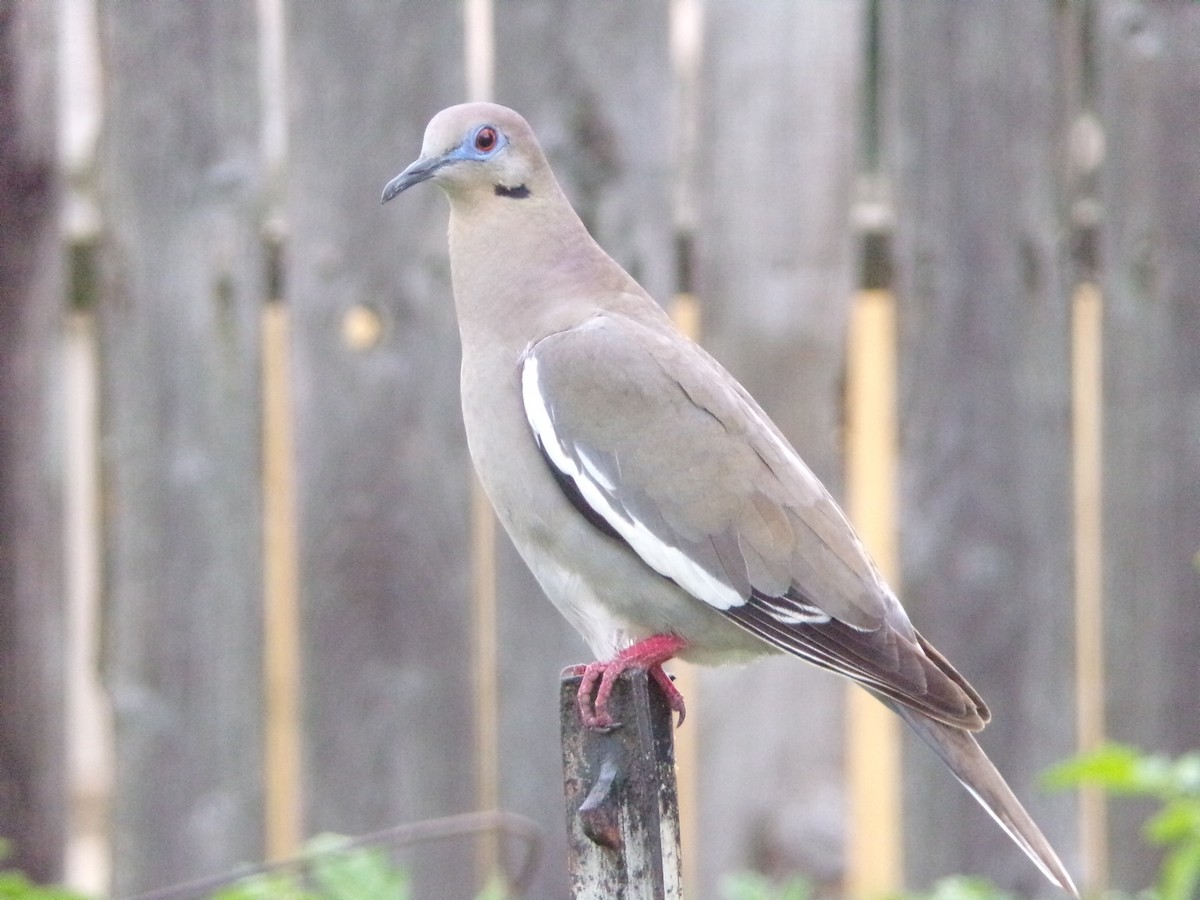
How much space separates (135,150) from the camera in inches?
136

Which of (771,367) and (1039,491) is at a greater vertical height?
(771,367)

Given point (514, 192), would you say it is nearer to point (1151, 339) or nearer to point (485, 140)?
point (485, 140)

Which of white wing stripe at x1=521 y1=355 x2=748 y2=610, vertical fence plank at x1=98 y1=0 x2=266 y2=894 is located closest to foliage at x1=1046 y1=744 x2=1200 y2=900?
Result: white wing stripe at x1=521 y1=355 x2=748 y2=610

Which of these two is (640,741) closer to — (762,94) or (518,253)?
(518,253)

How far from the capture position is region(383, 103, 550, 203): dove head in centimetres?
291

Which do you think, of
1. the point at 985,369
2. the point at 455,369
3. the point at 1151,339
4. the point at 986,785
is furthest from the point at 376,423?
the point at 1151,339

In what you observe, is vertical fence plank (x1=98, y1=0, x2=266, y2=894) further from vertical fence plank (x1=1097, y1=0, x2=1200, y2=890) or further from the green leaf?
vertical fence plank (x1=1097, y1=0, x2=1200, y2=890)

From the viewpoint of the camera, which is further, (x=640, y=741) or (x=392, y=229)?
(x=392, y=229)

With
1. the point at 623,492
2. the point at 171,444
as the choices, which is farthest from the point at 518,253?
the point at 171,444

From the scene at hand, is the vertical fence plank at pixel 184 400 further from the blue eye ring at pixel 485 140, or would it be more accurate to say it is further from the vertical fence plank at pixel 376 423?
the blue eye ring at pixel 485 140

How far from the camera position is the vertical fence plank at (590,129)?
11.4 ft

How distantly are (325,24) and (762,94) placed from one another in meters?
0.87

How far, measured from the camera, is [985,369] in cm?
352

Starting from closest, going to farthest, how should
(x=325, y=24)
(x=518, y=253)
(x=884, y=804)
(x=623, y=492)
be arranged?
(x=623, y=492) → (x=518, y=253) → (x=325, y=24) → (x=884, y=804)
